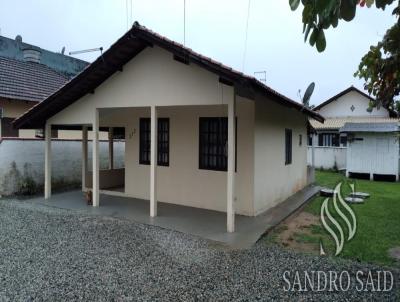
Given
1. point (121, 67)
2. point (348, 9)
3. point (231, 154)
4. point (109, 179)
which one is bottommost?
point (109, 179)

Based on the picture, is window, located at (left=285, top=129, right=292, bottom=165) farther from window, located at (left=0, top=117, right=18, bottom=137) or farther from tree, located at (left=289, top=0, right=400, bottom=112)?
window, located at (left=0, top=117, right=18, bottom=137)

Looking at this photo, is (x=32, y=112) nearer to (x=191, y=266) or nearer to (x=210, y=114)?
(x=210, y=114)

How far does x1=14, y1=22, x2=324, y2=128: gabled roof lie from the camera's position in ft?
22.3

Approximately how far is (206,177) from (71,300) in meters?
5.58

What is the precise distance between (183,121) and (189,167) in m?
Answer: 1.38

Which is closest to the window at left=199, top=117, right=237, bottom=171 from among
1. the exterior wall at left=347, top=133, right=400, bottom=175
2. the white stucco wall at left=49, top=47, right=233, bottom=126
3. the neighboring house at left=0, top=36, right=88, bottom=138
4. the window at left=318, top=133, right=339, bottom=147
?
the white stucco wall at left=49, top=47, right=233, bottom=126

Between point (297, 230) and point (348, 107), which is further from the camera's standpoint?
point (348, 107)

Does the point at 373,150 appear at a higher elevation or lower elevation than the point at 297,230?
higher

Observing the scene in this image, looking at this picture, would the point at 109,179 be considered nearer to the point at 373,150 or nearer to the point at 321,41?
the point at 321,41

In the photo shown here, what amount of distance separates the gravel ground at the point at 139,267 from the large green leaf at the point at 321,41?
3.44m

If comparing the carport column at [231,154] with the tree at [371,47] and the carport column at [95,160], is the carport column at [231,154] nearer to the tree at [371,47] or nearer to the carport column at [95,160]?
the tree at [371,47]

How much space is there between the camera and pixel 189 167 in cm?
966

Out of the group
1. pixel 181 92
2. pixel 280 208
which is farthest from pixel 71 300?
pixel 280 208

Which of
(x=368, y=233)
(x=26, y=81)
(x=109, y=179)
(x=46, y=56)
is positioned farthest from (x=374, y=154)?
(x=46, y=56)
